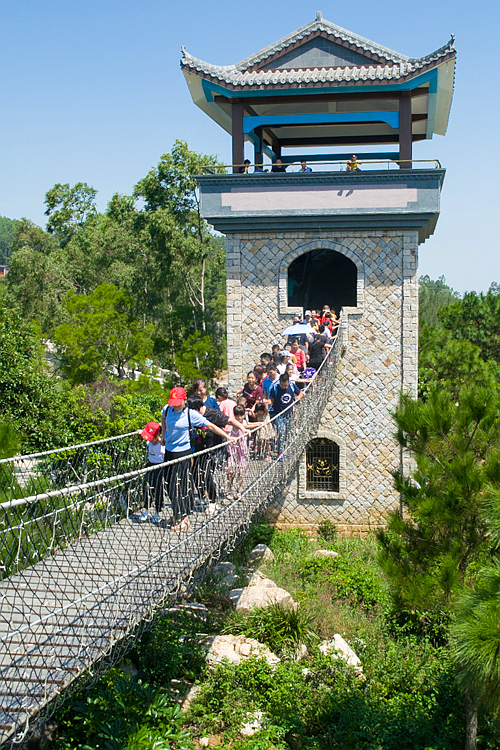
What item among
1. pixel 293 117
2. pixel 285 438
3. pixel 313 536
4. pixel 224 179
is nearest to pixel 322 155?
pixel 293 117

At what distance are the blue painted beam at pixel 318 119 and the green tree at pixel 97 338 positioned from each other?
10.00 meters

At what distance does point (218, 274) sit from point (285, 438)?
2592 centimetres

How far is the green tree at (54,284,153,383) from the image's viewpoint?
22.7 meters

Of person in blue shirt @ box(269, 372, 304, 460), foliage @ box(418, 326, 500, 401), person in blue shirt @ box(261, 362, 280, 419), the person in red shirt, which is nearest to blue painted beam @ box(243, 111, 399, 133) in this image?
the person in red shirt

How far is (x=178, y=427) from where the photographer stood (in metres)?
6.78

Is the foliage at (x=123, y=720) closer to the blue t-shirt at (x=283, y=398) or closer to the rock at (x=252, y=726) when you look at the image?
the rock at (x=252, y=726)

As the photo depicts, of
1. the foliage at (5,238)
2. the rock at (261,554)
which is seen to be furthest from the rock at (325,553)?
the foliage at (5,238)

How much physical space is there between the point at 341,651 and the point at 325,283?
36.1ft

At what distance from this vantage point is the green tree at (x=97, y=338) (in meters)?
→ 22.7

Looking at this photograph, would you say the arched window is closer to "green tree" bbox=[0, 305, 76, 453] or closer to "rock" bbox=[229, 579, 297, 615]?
"rock" bbox=[229, 579, 297, 615]

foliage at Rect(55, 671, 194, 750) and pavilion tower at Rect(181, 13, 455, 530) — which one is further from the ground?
pavilion tower at Rect(181, 13, 455, 530)

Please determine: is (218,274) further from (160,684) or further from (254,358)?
(160,684)

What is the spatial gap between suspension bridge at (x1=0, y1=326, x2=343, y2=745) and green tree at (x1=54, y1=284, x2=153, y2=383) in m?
14.8

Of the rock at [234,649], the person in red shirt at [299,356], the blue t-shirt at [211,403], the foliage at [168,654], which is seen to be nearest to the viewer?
the blue t-shirt at [211,403]
